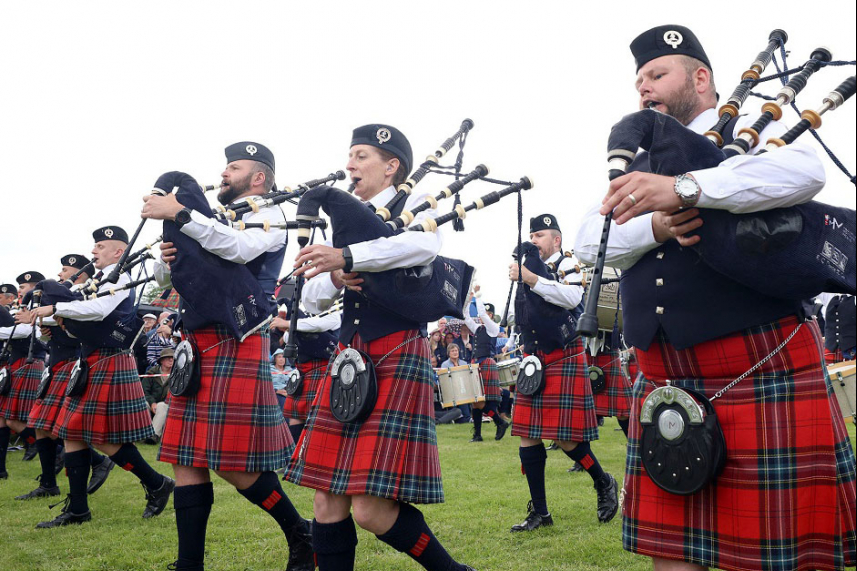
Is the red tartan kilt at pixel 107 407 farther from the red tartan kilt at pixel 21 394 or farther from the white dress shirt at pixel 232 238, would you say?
the red tartan kilt at pixel 21 394

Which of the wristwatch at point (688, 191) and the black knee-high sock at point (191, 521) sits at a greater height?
the wristwatch at point (688, 191)

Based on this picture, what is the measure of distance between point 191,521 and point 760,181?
2410 mm

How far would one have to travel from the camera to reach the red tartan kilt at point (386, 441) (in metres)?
2.25

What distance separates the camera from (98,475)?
493 cm

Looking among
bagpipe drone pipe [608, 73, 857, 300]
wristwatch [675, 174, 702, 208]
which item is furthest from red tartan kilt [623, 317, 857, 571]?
wristwatch [675, 174, 702, 208]

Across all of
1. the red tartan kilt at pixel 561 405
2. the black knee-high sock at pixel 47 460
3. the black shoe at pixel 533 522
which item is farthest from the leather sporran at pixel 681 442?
the black knee-high sock at pixel 47 460

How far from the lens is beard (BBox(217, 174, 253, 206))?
136 inches

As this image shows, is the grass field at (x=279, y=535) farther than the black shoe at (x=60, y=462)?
No

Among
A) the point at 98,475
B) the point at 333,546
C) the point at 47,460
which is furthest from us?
the point at 47,460

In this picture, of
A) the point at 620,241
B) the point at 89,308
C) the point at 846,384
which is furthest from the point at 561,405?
the point at 89,308

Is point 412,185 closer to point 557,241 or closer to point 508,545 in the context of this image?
point 508,545

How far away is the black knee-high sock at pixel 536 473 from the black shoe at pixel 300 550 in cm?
137

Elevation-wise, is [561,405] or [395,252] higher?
[395,252]

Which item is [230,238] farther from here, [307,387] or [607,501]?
[307,387]
